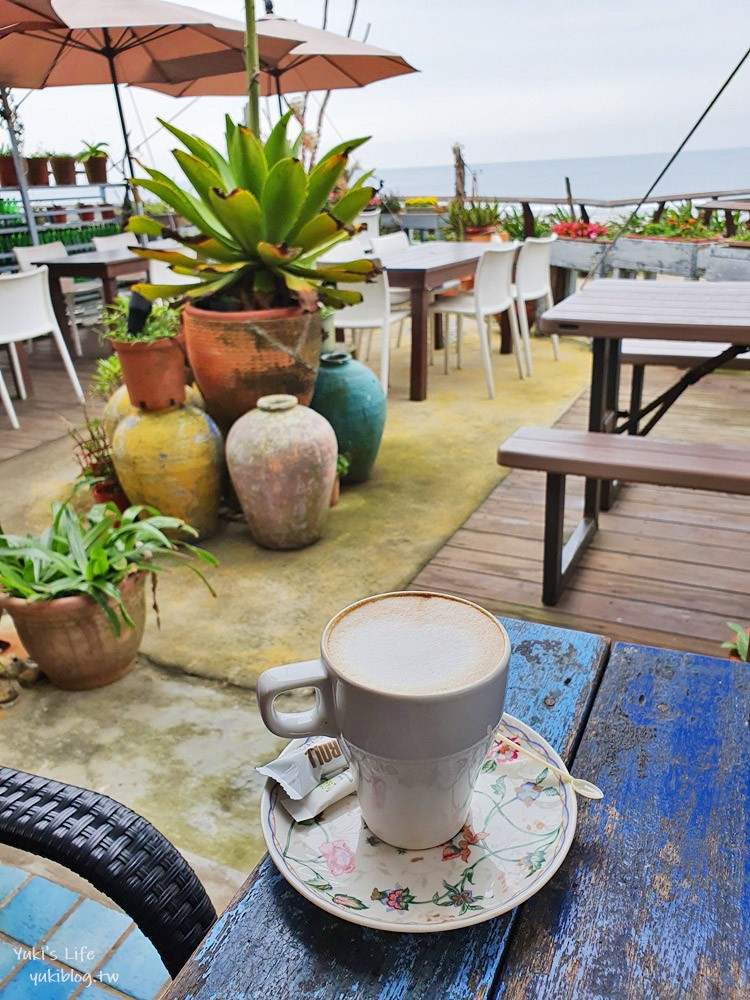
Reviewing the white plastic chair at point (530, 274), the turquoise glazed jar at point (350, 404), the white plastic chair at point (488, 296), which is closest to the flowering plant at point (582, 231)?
the white plastic chair at point (530, 274)

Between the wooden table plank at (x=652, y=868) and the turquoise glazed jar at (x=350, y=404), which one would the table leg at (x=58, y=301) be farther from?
the wooden table plank at (x=652, y=868)

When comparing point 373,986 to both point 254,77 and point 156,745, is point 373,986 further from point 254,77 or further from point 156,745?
point 254,77

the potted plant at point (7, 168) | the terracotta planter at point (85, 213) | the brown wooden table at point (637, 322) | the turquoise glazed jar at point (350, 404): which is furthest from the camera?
the terracotta planter at point (85, 213)

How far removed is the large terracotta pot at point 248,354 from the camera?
2842 mm

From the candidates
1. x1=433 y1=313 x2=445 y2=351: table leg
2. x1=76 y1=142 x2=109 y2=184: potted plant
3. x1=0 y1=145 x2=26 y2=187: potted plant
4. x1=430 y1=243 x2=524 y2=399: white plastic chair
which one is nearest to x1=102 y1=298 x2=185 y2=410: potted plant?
x1=430 y1=243 x2=524 y2=399: white plastic chair

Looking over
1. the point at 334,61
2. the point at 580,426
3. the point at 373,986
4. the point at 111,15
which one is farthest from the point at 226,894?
the point at 334,61

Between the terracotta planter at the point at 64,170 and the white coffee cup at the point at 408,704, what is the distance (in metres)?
7.69

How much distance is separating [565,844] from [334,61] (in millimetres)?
6116

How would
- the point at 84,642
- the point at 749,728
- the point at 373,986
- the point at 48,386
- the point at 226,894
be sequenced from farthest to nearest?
the point at 48,386 < the point at 84,642 < the point at 226,894 < the point at 749,728 < the point at 373,986

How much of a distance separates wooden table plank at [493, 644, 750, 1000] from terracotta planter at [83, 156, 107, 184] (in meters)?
7.89

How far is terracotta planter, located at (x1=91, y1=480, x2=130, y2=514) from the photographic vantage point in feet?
10.1

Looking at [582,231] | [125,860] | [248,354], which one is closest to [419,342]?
[248,354]

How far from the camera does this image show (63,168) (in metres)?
6.99

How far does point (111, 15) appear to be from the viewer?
395 cm
